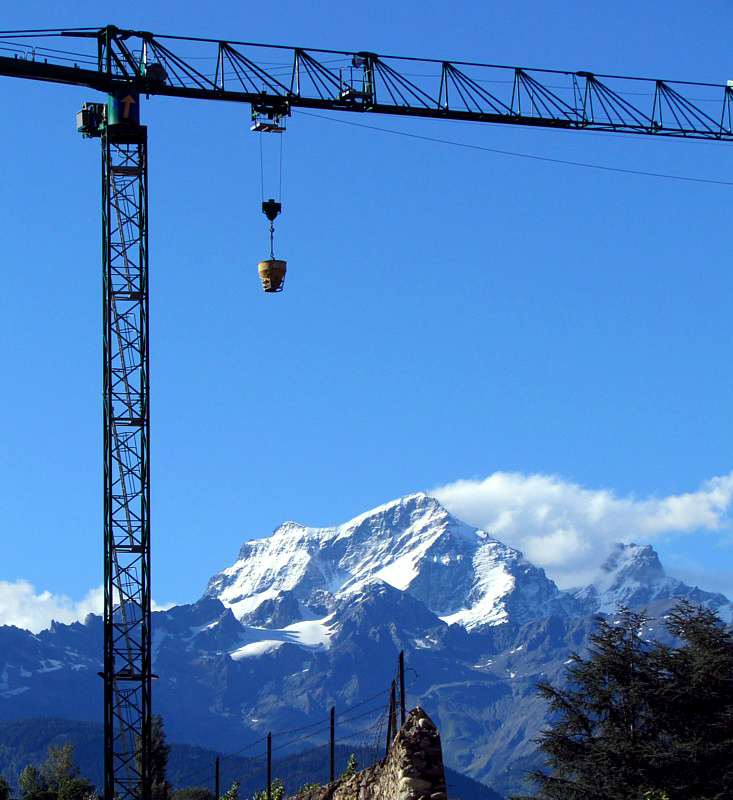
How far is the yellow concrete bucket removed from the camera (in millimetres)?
70875

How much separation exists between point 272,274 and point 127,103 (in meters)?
11.4

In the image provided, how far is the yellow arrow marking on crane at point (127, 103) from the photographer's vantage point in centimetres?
7575

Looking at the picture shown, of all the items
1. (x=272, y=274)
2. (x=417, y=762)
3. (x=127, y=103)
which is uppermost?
(x=127, y=103)

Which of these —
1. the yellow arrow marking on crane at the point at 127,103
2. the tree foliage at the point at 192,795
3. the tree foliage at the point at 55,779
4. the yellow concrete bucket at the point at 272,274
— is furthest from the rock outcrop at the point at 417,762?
the tree foliage at the point at 192,795

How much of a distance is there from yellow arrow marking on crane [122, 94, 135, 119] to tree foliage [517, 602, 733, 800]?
34.3 m

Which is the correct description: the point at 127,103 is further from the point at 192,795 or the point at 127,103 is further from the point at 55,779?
the point at 192,795

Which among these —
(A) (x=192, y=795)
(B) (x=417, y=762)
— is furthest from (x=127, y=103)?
(A) (x=192, y=795)

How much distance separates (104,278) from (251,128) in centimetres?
979

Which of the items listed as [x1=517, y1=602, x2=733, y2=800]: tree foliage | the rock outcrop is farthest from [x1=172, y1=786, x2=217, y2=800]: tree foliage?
the rock outcrop

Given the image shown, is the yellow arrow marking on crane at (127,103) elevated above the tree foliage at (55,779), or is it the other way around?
the yellow arrow marking on crane at (127,103)

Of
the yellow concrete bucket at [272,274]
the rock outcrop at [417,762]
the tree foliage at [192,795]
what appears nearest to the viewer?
the rock outcrop at [417,762]

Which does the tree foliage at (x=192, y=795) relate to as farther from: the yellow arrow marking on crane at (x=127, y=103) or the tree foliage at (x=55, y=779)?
the yellow arrow marking on crane at (x=127, y=103)

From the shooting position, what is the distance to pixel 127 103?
249 ft

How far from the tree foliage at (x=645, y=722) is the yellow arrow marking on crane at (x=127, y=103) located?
34.3 metres
